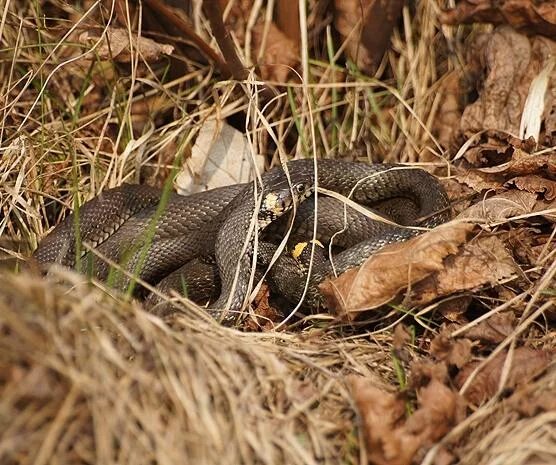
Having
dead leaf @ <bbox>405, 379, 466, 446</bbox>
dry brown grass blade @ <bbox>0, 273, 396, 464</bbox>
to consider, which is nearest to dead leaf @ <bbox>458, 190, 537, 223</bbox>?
dead leaf @ <bbox>405, 379, 466, 446</bbox>

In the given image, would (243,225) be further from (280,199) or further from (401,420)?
(401,420)

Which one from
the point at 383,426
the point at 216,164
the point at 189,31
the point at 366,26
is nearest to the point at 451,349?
the point at 383,426

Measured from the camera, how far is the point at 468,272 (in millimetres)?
4555

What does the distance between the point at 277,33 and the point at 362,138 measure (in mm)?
1107

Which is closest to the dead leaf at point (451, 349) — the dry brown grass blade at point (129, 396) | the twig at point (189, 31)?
the dry brown grass blade at point (129, 396)

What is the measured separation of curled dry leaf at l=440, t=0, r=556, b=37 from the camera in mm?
6020

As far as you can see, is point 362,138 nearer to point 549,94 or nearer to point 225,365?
point 549,94

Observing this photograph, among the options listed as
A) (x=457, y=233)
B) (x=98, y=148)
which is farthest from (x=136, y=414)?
(x=98, y=148)

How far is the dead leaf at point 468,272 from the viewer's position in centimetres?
450

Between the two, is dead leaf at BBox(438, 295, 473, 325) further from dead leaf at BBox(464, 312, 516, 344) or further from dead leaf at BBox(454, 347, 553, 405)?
dead leaf at BBox(454, 347, 553, 405)

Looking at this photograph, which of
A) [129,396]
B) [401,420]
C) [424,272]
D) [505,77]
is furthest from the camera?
[505,77]

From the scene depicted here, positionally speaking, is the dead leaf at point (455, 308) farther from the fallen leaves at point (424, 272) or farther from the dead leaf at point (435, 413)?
the dead leaf at point (435, 413)

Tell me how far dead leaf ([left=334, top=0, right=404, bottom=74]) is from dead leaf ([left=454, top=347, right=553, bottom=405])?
3356 millimetres

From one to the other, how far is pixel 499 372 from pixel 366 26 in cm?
359
